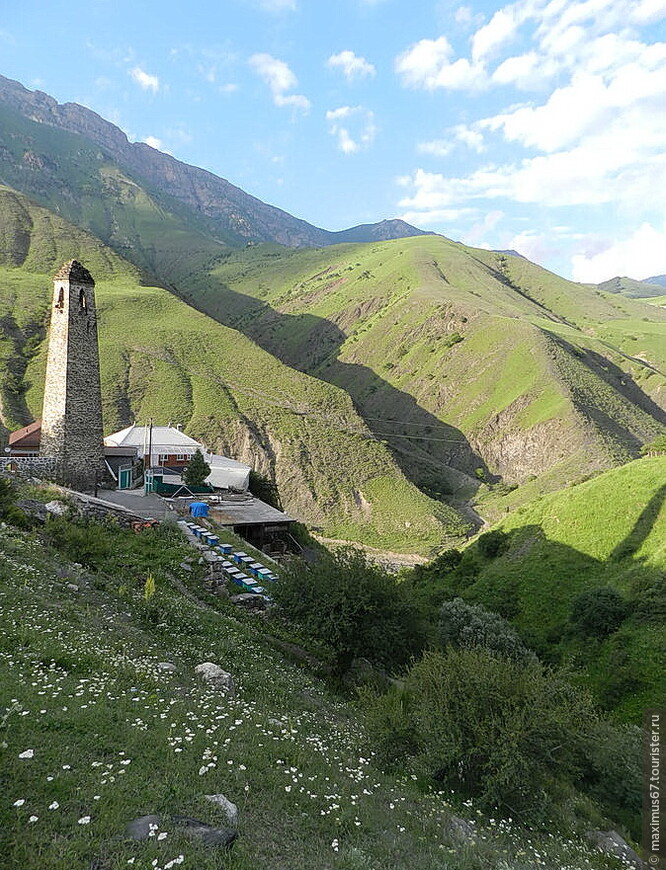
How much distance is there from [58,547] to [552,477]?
5510 centimetres

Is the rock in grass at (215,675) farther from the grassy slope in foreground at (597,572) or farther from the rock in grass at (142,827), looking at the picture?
the grassy slope in foreground at (597,572)

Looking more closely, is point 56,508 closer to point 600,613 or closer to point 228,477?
point 228,477

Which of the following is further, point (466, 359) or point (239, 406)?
point (466, 359)

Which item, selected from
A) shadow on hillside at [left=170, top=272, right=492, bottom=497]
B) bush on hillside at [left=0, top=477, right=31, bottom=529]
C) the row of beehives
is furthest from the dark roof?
shadow on hillside at [left=170, top=272, right=492, bottom=497]

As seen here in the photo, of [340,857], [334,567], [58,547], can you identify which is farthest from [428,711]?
[58,547]

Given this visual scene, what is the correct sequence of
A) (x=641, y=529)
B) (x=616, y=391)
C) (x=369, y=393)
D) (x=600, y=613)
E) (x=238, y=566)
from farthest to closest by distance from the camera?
(x=369, y=393), (x=616, y=391), (x=641, y=529), (x=238, y=566), (x=600, y=613)

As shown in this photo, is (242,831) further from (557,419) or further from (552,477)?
(557,419)

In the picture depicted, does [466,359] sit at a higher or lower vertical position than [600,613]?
higher

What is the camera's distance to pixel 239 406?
61.3 metres

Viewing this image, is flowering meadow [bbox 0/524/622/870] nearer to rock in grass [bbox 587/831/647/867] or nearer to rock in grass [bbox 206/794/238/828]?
rock in grass [bbox 206/794/238/828]

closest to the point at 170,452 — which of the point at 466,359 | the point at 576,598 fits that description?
the point at 576,598

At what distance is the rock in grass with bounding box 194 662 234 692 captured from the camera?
991cm

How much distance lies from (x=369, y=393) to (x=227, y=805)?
9953 centimetres

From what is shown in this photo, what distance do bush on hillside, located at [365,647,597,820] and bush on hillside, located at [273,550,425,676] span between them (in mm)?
5509
